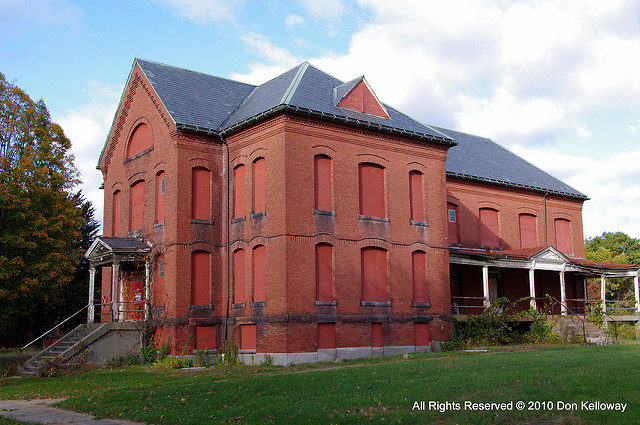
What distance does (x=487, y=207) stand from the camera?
115 feet

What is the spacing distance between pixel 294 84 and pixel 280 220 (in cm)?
632

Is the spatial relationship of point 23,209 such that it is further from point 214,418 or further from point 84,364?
point 214,418

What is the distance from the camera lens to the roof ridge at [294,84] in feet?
82.0

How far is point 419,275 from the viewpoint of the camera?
27734mm

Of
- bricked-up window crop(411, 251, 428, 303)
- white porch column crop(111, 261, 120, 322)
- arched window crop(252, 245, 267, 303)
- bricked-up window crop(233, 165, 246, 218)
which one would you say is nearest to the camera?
arched window crop(252, 245, 267, 303)

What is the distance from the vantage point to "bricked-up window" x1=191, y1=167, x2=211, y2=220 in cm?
2656

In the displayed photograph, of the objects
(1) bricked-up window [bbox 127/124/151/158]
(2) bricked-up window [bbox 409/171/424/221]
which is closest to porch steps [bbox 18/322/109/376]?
(1) bricked-up window [bbox 127/124/151/158]

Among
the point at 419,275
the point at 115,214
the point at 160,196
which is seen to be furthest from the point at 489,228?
the point at 115,214

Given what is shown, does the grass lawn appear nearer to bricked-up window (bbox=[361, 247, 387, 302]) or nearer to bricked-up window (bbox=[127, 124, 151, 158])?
bricked-up window (bbox=[361, 247, 387, 302])

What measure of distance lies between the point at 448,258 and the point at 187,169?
39.1ft

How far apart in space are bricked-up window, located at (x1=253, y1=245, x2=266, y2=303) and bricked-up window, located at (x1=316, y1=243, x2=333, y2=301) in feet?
6.79

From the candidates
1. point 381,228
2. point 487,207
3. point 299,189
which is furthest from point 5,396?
point 487,207

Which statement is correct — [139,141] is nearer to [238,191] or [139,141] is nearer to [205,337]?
[238,191]

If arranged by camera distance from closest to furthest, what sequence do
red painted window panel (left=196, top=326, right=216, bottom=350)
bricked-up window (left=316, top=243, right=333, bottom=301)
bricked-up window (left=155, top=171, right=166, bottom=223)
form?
bricked-up window (left=316, top=243, right=333, bottom=301) → red painted window panel (left=196, top=326, right=216, bottom=350) → bricked-up window (left=155, top=171, right=166, bottom=223)
